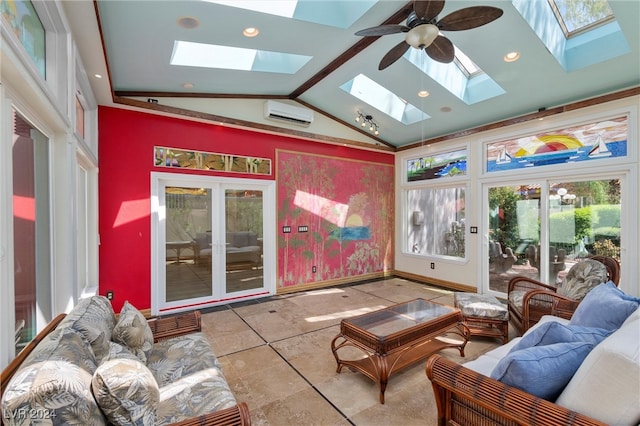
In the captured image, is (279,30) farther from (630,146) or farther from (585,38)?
(630,146)

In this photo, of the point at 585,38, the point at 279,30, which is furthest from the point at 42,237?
the point at 585,38

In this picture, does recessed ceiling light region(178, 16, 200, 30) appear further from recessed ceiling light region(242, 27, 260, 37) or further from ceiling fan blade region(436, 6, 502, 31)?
ceiling fan blade region(436, 6, 502, 31)

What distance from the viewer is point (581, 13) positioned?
3.11m

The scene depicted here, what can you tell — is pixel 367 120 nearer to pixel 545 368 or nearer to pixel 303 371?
pixel 303 371

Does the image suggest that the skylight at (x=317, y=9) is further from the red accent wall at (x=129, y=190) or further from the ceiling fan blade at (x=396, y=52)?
the red accent wall at (x=129, y=190)

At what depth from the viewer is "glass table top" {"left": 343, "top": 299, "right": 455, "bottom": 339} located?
253 centimetres

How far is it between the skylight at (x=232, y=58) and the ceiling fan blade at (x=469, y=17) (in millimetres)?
1828

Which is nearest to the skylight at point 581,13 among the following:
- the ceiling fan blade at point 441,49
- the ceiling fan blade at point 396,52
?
the ceiling fan blade at point 441,49

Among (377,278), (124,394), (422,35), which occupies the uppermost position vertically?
(422,35)

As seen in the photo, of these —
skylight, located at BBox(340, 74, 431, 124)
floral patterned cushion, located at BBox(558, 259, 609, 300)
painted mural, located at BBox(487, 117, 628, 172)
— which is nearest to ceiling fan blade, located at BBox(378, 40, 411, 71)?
skylight, located at BBox(340, 74, 431, 124)

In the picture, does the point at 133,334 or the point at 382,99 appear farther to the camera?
the point at 382,99

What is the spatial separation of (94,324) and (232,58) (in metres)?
3.24

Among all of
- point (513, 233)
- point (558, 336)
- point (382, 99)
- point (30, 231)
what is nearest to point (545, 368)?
point (558, 336)

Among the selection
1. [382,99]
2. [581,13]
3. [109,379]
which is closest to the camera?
[109,379]
